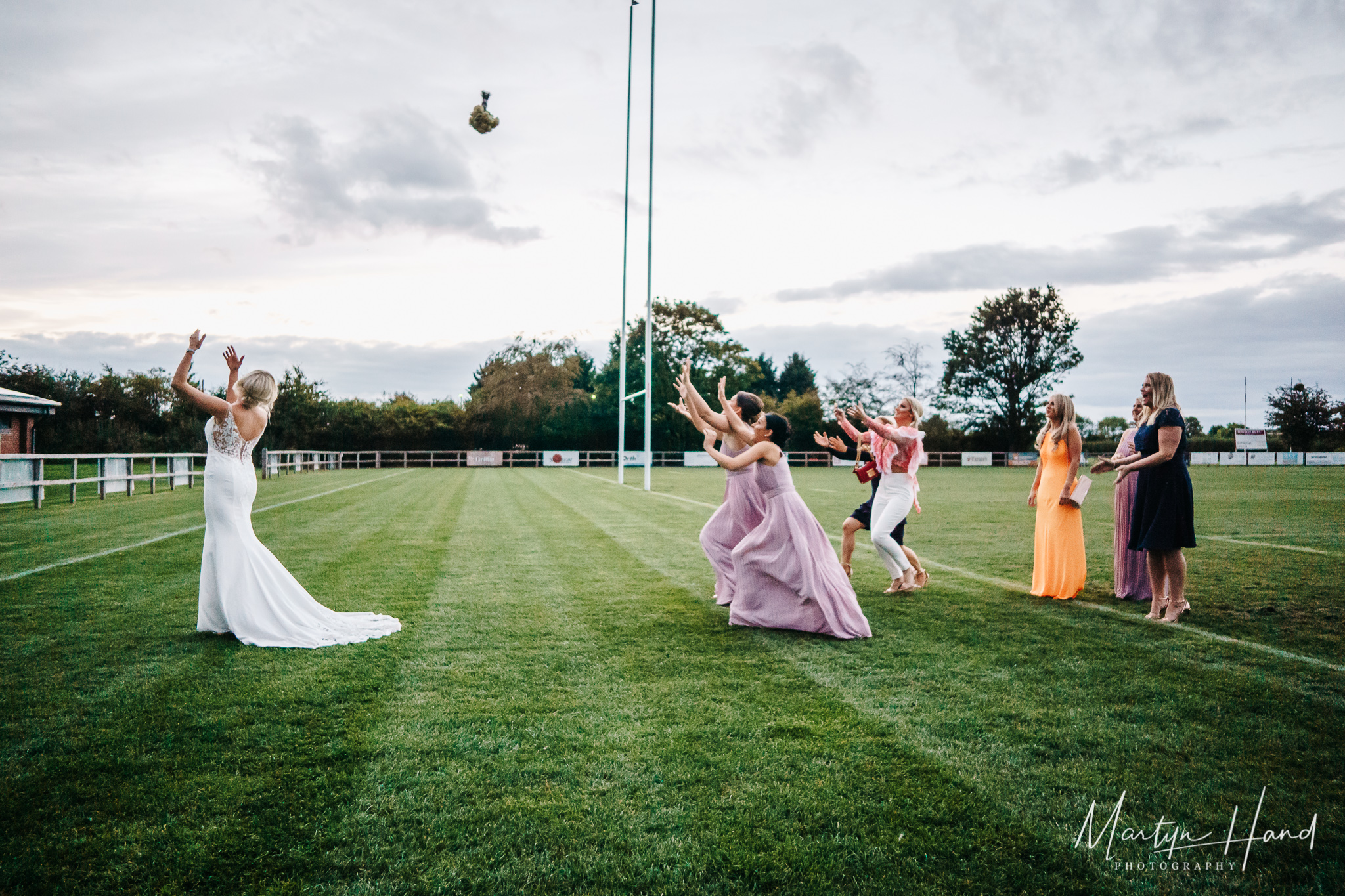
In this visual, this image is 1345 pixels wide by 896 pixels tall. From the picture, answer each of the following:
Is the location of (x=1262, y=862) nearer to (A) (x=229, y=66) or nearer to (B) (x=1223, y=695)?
(B) (x=1223, y=695)

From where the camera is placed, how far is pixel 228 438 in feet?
18.1

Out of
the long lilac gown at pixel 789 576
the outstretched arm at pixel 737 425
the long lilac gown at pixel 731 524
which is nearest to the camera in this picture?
the long lilac gown at pixel 789 576

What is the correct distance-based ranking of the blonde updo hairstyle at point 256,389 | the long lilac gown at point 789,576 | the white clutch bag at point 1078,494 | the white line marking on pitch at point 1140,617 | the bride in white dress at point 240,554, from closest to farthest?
the white line marking on pitch at point 1140,617
the bride in white dress at point 240,554
the blonde updo hairstyle at point 256,389
the long lilac gown at point 789,576
the white clutch bag at point 1078,494

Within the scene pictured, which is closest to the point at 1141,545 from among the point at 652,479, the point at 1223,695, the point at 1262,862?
the point at 1223,695

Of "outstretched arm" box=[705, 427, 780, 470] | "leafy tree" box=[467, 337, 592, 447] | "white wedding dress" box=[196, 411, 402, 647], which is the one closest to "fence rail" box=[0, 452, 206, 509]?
"white wedding dress" box=[196, 411, 402, 647]

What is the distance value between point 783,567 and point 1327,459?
64.0 meters

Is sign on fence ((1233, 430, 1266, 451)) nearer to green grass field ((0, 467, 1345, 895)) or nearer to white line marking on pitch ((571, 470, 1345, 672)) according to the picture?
white line marking on pitch ((571, 470, 1345, 672))

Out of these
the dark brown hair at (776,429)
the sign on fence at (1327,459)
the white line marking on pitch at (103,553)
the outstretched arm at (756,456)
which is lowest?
the white line marking on pitch at (103,553)

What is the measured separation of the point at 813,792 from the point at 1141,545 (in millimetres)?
4778

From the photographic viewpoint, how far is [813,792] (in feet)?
10.0

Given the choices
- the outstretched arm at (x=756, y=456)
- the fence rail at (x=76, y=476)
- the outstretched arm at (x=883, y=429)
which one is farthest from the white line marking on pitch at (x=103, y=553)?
the outstretched arm at (x=883, y=429)

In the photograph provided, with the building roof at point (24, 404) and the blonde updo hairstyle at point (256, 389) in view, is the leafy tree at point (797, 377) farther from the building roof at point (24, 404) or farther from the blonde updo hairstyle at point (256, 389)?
the blonde updo hairstyle at point (256, 389)

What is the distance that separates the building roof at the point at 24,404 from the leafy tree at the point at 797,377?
66.6 metres

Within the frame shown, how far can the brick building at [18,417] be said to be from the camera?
24312 millimetres
